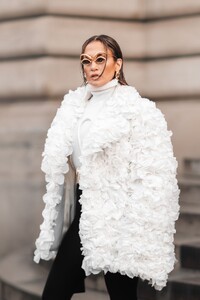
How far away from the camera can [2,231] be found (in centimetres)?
825

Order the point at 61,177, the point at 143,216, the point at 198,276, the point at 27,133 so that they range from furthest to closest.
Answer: the point at 27,133 → the point at 198,276 → the point at 61,177 → the point at 143,216

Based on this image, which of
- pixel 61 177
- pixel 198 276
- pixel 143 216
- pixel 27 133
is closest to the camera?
pixel 143 216

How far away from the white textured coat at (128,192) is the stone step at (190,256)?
182 centimetres

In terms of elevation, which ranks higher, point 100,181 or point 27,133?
point 27,133

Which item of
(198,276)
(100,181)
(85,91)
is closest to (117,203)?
(100,181)

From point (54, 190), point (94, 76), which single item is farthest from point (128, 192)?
point (94, 76)

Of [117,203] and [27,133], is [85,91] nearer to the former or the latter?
[117,203]

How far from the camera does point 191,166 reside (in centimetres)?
808

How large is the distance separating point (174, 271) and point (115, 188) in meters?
2.04

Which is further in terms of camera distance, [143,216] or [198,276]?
[198,276]

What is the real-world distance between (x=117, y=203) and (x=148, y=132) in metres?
0.37

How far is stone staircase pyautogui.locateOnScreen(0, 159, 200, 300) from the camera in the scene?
5.93 metres

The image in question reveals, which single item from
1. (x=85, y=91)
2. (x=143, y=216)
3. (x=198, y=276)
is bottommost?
(x=198, y=276)

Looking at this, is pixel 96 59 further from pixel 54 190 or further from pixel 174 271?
pixel 174 271
